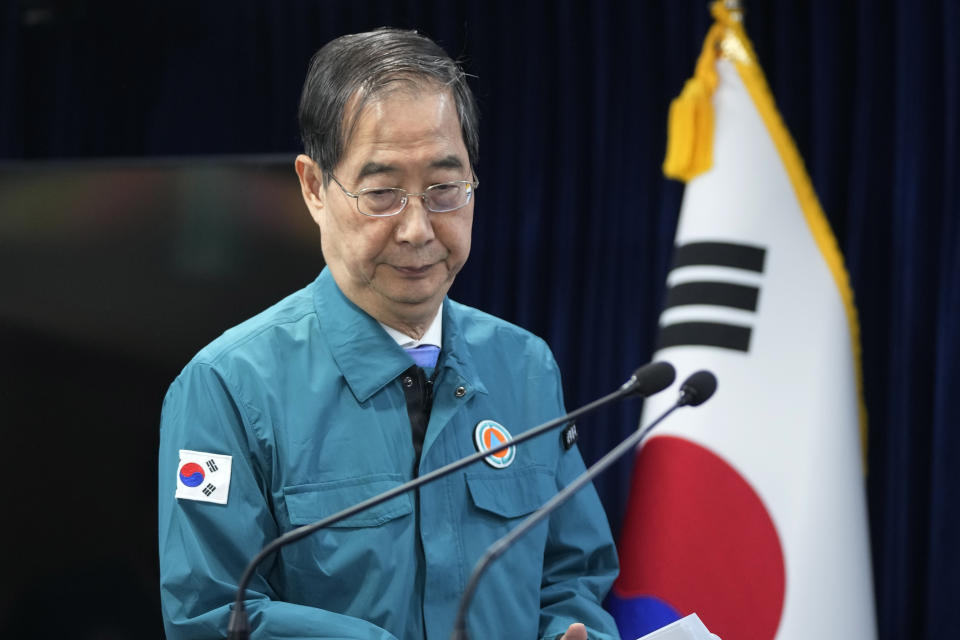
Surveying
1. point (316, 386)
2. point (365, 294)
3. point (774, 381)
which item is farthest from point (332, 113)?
point (774, 381)

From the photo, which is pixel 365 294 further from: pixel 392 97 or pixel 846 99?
pixel 846 99

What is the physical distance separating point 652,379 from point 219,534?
1.91ft

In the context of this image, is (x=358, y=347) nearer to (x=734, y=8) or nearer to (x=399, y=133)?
(x=399, y=133)

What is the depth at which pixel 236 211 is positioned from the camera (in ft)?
7.88

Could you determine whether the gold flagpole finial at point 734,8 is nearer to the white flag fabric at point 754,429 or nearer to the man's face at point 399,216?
the white flag fabric at point 754,429

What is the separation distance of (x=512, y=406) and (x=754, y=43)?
4.87 feet

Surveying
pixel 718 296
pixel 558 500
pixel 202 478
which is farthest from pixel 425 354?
pixel 718 296

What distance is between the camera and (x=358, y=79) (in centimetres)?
153

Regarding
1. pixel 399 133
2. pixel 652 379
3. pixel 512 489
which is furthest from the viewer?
pixel 512 489

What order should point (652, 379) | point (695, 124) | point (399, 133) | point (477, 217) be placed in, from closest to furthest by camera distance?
point (652, 379) → point (399, 133) → point (695, 124) → point (477, 217)

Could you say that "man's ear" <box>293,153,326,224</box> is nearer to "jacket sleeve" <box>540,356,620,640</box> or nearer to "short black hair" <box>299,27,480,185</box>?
"short black hair" <box>299,27,480,185</box>

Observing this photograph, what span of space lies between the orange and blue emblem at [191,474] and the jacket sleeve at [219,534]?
0.06ft

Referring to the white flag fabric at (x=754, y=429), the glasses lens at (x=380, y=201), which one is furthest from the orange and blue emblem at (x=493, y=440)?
the white flag fabric at (x=754, y=429)

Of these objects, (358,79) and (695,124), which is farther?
(695,124)
